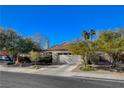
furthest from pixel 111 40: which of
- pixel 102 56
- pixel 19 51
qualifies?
pixel 19 51

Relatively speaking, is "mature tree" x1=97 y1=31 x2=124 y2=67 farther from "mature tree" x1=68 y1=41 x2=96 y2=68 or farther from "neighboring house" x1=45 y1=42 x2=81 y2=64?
"neighboring house" x1=45 y1=42 x2=81 y2=64

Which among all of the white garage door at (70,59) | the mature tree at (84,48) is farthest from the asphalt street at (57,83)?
the white garage door at (70,59)

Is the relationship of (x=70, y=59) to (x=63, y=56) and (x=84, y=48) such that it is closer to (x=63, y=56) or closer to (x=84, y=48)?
(x=63, y=56)

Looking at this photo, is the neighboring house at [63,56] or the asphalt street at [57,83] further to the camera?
the neighboring house at [63,56]

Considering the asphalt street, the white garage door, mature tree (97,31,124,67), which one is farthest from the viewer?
the white garage door

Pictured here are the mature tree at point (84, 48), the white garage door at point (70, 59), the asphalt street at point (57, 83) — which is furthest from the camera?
the white garage door at point (70, 59)

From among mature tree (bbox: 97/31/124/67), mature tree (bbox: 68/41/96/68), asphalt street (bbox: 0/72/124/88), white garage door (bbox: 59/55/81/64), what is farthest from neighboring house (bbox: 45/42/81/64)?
asphalt street (bbox: 0/72/124/88)

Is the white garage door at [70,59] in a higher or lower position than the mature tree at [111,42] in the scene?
lower

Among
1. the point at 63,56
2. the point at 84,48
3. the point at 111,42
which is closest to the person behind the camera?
the point at 111,42

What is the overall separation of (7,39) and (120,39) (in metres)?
15.7

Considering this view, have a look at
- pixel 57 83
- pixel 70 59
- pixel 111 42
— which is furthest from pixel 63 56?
pixel 57 83

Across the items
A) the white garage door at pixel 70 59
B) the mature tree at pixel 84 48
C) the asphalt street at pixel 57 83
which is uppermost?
the mature tree at pixel 84 48

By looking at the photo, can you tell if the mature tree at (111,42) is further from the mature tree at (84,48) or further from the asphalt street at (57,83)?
the asphalt street at (57,83)
